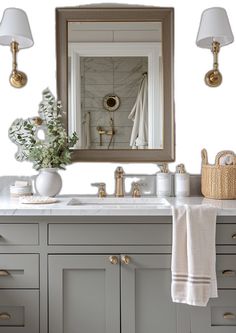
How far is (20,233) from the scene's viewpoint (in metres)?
1.93

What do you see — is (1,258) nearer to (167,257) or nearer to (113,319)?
(113,319)

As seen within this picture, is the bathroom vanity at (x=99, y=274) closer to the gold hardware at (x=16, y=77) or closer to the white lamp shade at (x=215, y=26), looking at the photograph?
the gold hardware at (x=16, y=77)

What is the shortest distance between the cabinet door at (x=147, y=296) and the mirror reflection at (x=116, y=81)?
80cm

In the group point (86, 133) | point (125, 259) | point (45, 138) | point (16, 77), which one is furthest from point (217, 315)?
point (16, 77)

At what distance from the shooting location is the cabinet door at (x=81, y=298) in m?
1.93

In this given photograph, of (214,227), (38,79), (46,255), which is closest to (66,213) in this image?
(46,255)

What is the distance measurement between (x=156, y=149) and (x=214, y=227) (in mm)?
747

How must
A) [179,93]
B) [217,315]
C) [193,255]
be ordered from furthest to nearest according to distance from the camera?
1. [179,93]
2. [217,315]
3. [193,255]

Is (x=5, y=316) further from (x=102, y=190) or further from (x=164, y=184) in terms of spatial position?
(x=164, y=184)

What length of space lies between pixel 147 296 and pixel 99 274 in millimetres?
236

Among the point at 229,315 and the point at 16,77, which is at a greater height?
the point at 16,77

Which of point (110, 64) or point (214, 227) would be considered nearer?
point (214, 227)

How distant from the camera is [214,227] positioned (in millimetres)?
1863

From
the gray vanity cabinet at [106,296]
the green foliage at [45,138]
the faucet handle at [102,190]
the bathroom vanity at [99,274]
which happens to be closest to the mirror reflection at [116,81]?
the green foliage at [45,138]
